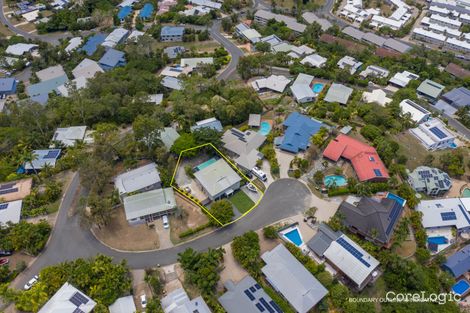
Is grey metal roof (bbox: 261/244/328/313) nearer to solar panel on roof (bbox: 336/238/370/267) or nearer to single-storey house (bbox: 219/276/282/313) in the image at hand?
single-storey house (bbox: 219/276/282/313)

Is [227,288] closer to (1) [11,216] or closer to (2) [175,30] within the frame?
(1) [11,216]

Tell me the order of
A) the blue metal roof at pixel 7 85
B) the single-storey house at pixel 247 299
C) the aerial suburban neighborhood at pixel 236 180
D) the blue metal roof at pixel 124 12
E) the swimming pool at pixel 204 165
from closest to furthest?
the single-storey house at pixel 247 299 → the aerial suburban neighborhood at pixel 236 180 → the swimming pool at pixel 204 165 → the blue metal roof at pixel 7 85 → the blue metal roof at pixel 124 12

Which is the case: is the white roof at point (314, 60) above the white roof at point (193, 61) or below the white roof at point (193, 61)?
above

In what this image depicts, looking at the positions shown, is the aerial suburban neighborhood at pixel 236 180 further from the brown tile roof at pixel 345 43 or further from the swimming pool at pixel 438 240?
the brown tile roof at pixel 345 43

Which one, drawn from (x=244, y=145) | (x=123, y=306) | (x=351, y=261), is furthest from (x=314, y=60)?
(x=123, y=306)

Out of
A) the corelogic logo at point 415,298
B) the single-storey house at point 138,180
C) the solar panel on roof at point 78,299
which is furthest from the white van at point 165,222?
the corelogic logo at point 415,298

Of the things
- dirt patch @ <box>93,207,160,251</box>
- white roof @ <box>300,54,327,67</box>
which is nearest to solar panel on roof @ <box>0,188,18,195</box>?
dirt patch @ <box>93,207,160,251</box>

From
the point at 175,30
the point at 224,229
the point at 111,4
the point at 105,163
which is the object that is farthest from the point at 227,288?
the point at 111,4
